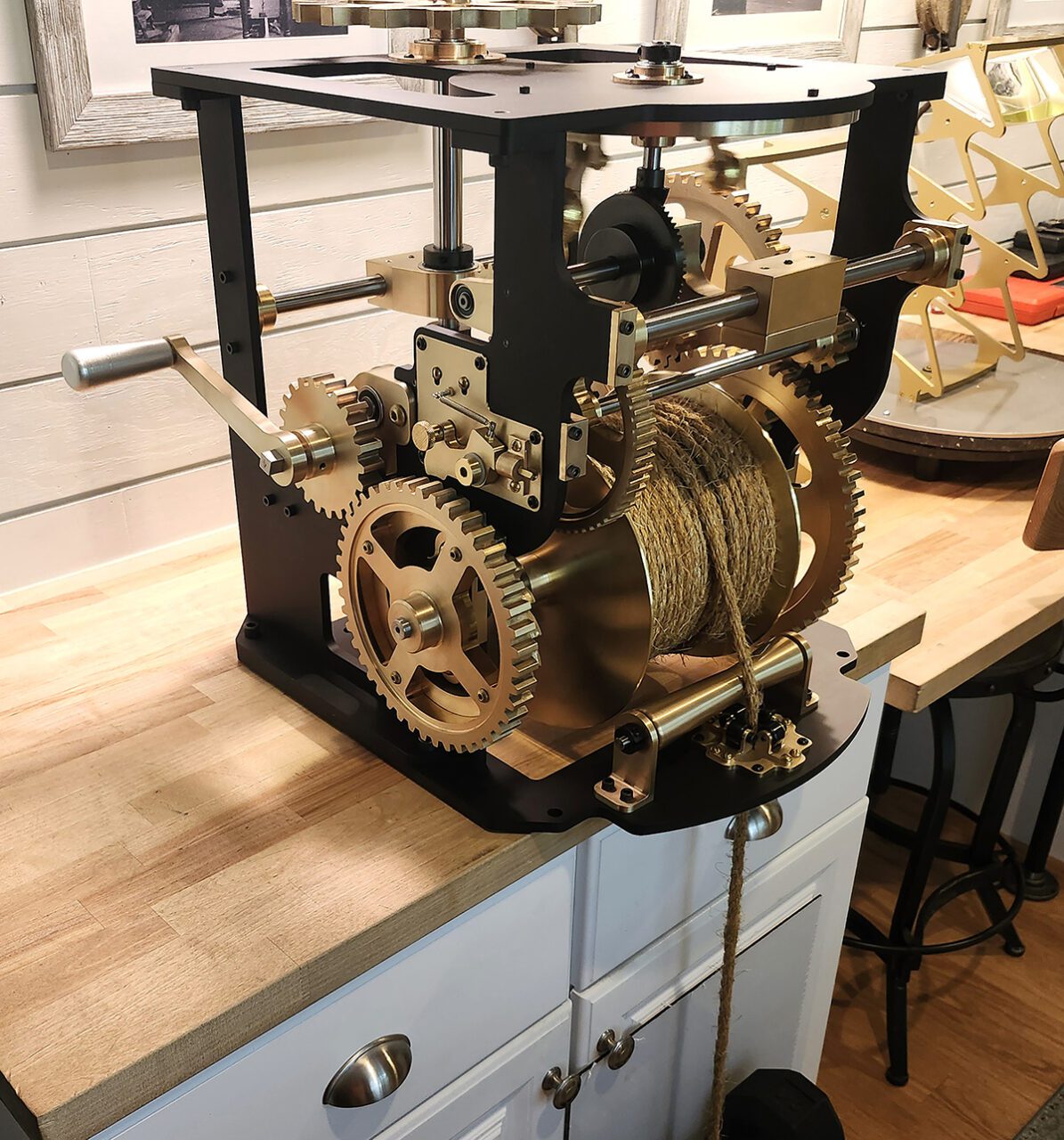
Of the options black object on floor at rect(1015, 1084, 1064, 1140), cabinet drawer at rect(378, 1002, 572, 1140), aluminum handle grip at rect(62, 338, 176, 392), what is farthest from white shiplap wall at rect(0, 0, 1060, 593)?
black object on floor at rect(1015, 1084, 1064, 1140)

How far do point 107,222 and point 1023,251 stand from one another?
2.05 meters

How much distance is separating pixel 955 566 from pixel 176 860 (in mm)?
970

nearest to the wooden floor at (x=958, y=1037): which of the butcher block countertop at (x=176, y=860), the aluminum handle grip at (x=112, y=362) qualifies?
the butcher block countertop at (x=176, y=860)

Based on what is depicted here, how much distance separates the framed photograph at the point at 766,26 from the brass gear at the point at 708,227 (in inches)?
28.1

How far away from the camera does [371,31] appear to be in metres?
1.34

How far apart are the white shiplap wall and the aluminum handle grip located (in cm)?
38

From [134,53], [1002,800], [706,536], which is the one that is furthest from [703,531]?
[1002,800]

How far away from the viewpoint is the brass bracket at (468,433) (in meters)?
0.75

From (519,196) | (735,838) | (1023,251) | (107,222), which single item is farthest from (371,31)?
(1023,251)

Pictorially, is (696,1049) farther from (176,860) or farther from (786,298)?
(786,298)

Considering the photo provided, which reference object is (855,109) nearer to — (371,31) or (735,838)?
(735,838)

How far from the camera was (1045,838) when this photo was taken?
194 cm

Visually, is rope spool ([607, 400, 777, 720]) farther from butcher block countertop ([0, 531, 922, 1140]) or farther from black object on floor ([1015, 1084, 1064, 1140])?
black object on floor ([1015, 1084, 1064, 1140])

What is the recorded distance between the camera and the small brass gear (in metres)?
0.84
